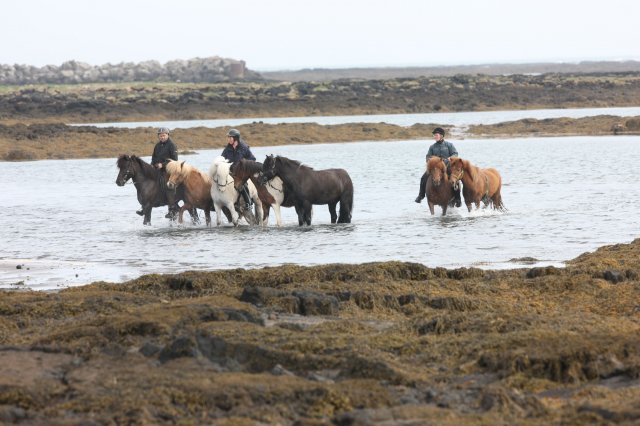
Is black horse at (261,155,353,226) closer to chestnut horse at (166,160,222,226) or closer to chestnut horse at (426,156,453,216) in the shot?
chestnut horse at (166,160,222,226)

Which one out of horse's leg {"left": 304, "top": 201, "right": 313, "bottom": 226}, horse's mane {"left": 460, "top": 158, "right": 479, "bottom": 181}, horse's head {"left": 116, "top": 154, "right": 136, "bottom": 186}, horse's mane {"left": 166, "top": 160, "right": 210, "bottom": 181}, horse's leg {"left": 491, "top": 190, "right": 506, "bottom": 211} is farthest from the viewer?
horse's leg {"left": 491, "top": 190, "right": 506, "bottom": 211}

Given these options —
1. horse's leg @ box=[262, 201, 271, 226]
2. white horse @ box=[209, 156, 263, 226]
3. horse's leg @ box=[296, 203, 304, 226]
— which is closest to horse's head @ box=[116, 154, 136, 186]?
white horse @ box=[209, 156, 263, 226]

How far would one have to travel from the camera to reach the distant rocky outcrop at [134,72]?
10750cm

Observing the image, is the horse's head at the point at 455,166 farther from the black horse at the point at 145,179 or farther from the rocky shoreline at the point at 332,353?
the rocky shoreline at the point at 332,353

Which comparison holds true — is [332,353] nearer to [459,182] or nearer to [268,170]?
[268,170]

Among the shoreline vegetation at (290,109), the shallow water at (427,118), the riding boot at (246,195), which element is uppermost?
the riding boot at (246,195)

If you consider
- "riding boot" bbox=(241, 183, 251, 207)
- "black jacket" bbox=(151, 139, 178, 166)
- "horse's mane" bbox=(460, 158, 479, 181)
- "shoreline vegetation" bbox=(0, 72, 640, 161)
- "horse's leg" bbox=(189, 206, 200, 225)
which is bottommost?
"shoreline vegetation" bbox=(0, 72, 640, 161)

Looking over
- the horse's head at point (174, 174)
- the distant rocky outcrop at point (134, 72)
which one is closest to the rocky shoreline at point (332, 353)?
the horse's head at point (174, 174)

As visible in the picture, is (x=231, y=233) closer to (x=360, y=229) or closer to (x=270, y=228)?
(x=270, y=228)

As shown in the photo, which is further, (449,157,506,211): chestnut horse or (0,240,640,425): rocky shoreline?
(449,157,506,211): chestnut horse

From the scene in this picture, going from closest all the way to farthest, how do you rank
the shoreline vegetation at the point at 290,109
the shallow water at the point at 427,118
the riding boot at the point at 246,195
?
the riding boot at the point at 246,195
the shoreline vegetation at the point at 290,109
the shallow water at the point at 427,118

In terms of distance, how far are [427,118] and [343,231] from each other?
40976 millimetres

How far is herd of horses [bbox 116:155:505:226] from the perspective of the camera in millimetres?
18719

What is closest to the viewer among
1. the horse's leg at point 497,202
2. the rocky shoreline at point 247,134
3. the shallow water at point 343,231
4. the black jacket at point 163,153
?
the shallow water at point 343,231
